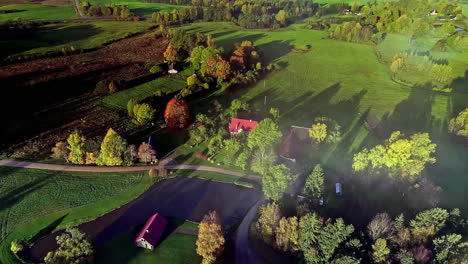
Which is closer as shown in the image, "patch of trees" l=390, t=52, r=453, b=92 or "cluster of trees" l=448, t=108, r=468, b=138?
"cluster of trees" l=448, t=108, r=468, b=138

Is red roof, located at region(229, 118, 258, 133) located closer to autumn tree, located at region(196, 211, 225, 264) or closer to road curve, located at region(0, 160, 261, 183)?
road curve, located at region(0, 160, 261, 183)

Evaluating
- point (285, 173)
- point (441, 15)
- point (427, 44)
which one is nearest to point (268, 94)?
point (285, 173)

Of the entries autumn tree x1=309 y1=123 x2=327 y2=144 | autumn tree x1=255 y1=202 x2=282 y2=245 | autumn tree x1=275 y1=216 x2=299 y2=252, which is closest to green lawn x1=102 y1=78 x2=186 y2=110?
autumn tree x1=309 y1=123 x2=327 y2=144

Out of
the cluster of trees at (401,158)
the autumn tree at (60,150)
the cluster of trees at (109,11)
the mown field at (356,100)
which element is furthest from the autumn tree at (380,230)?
the cluster of trees at (109,11)

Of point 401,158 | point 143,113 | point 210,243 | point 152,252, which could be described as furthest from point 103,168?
point 401,158

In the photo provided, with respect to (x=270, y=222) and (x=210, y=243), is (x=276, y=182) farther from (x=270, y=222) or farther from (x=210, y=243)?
(x=210, y=243)

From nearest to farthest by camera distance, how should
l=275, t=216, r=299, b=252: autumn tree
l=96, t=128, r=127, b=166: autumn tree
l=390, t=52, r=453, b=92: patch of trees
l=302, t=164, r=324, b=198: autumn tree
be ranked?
1. l=275, t=216, r=299, b=252: autumn tree
2. l=302, t=164, r=324, b=198: autumn tree
3. l=96, t=128, r=127, b=166: autumn tree
4. l=390, t=52, r=453, b=92: patch of trees

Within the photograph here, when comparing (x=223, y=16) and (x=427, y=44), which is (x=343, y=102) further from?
(x=223, y=16)
